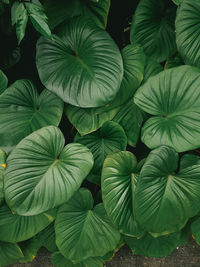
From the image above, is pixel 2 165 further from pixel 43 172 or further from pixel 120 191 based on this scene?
pixel 120 191

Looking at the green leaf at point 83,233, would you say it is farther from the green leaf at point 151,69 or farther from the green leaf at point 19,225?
the green leaf at point 151,69

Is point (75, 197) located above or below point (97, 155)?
A: below

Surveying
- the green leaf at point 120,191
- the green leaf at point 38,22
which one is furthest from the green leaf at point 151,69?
the green leaf at point 38,22

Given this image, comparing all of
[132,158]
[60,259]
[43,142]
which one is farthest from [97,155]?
[60,259]

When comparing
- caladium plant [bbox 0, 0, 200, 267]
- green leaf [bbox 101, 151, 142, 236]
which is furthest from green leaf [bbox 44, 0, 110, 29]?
green leaf [bbox 101, 151, 142, 236]

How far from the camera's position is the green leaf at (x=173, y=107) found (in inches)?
40.3

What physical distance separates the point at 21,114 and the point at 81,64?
0.33 metres

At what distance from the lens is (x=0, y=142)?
1.15m

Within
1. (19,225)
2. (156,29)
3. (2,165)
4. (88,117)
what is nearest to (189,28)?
(156,29)

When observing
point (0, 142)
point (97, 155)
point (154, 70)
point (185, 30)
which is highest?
point (185, 30)

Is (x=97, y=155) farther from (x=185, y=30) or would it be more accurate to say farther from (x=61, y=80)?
(x=185, y=30)

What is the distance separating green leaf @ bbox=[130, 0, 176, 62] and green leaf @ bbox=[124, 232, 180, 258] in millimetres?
815

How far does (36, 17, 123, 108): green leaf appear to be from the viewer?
3.57ft

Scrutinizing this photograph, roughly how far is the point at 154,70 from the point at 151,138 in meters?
0.35
